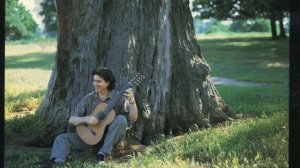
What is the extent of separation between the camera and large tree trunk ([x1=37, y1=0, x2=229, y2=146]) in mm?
7586

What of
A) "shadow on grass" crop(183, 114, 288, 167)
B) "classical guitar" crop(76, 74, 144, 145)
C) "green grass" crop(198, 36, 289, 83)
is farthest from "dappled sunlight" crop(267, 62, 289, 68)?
"classical guitar" crop(76, 74, 144, 145)

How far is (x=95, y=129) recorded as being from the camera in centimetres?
658

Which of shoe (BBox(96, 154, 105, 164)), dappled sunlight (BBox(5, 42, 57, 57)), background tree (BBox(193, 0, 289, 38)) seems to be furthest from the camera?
dappled sunlight (BBox(5, 42, 57, 57))

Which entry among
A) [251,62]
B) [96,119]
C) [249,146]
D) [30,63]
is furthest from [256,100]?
[30,63]

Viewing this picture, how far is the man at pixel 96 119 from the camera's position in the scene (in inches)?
253

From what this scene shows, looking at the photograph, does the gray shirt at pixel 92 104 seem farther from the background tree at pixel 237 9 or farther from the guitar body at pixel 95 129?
the background tree at pixel 237 9

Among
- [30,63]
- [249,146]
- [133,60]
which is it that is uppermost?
[133,60]

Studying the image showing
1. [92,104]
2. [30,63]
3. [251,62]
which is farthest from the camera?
[30,63]

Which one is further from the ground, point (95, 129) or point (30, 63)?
point (95, 129)

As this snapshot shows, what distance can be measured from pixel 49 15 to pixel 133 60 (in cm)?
4290

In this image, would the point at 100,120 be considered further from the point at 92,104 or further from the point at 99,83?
the point at 99,83

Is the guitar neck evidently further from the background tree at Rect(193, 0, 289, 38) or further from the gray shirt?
the background tree at Rect(193, 0, 289, 38)

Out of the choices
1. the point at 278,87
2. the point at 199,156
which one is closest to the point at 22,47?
the point at 278,87

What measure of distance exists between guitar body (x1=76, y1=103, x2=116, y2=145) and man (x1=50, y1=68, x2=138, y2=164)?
63 mm
